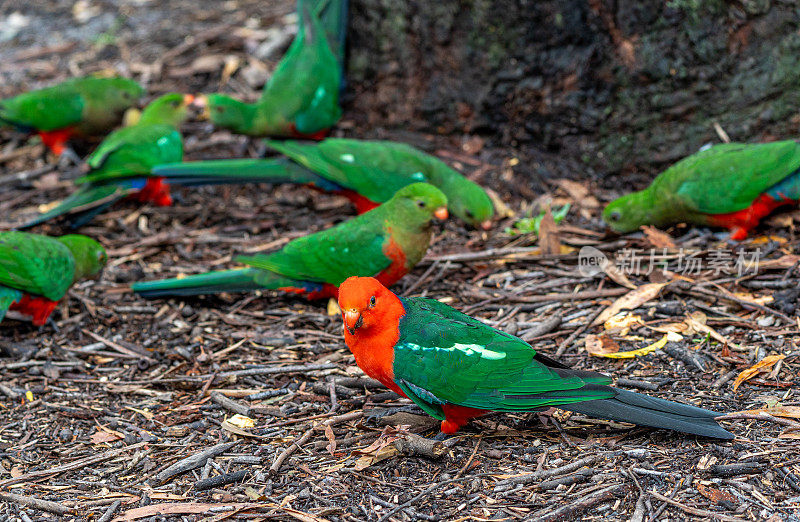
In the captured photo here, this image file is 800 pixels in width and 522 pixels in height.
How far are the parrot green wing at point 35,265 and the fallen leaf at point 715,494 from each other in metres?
3.87

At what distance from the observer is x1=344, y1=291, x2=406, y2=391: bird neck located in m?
3.38

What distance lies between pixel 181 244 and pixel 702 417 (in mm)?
4169

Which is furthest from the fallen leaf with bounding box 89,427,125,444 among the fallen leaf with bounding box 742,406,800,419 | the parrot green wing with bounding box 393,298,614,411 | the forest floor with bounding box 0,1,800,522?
the fallen leaf with bounding box 742,406,800,419

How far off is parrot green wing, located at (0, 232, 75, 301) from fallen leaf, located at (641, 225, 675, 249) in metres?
3.89

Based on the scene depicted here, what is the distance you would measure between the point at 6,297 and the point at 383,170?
2.81m

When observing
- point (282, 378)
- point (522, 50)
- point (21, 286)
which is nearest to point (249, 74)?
point (522, 50)

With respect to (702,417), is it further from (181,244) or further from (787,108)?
(181,244)

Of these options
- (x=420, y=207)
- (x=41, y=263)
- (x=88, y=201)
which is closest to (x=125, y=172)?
(x=88, y=201)

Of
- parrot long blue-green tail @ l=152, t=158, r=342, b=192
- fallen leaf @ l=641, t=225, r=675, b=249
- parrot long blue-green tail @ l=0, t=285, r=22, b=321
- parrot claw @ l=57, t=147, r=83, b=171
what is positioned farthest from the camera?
parrot claw @ l=57, t=147, r=83, b=171

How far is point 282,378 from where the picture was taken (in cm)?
414

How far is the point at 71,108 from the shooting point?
7082mm

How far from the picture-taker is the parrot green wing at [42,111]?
7023 mm

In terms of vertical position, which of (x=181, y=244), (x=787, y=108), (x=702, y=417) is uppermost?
(x=787, y=108)

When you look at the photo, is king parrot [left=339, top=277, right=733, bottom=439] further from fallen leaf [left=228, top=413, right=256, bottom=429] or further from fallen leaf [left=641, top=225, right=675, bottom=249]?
fallen leaf [left=641, top=225, right=675, bottom=249]
